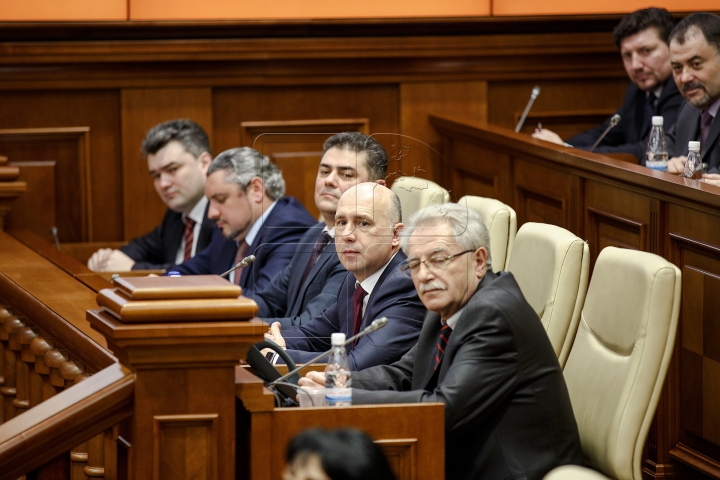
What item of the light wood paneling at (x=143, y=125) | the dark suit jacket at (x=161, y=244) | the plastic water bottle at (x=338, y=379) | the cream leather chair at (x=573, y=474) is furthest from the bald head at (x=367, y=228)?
the light wood paneling at (x=143, y=125)

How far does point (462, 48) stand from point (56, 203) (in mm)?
2183

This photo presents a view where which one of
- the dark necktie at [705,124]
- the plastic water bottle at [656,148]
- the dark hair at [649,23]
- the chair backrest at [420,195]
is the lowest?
the chair backrest at [420,195]

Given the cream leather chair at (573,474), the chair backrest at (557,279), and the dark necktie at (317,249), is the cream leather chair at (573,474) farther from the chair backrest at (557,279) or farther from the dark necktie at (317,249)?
the dark necktie at (317,249)

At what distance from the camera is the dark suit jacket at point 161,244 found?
5.10 m

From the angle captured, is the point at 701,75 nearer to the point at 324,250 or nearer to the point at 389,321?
the point at 324,250

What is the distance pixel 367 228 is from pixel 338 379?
67 centimetres

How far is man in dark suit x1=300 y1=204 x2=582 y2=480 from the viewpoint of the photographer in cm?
226

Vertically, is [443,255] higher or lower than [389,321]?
higher

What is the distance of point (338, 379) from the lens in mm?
2121

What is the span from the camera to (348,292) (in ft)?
9.31

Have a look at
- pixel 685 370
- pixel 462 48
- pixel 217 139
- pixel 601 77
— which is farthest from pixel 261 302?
pixel 601 77

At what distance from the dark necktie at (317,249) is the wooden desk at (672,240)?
808 millimetres

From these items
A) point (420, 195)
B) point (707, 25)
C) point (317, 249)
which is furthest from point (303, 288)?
point (707, 25)

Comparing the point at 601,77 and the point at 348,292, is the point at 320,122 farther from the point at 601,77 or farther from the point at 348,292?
the point at 348,292
